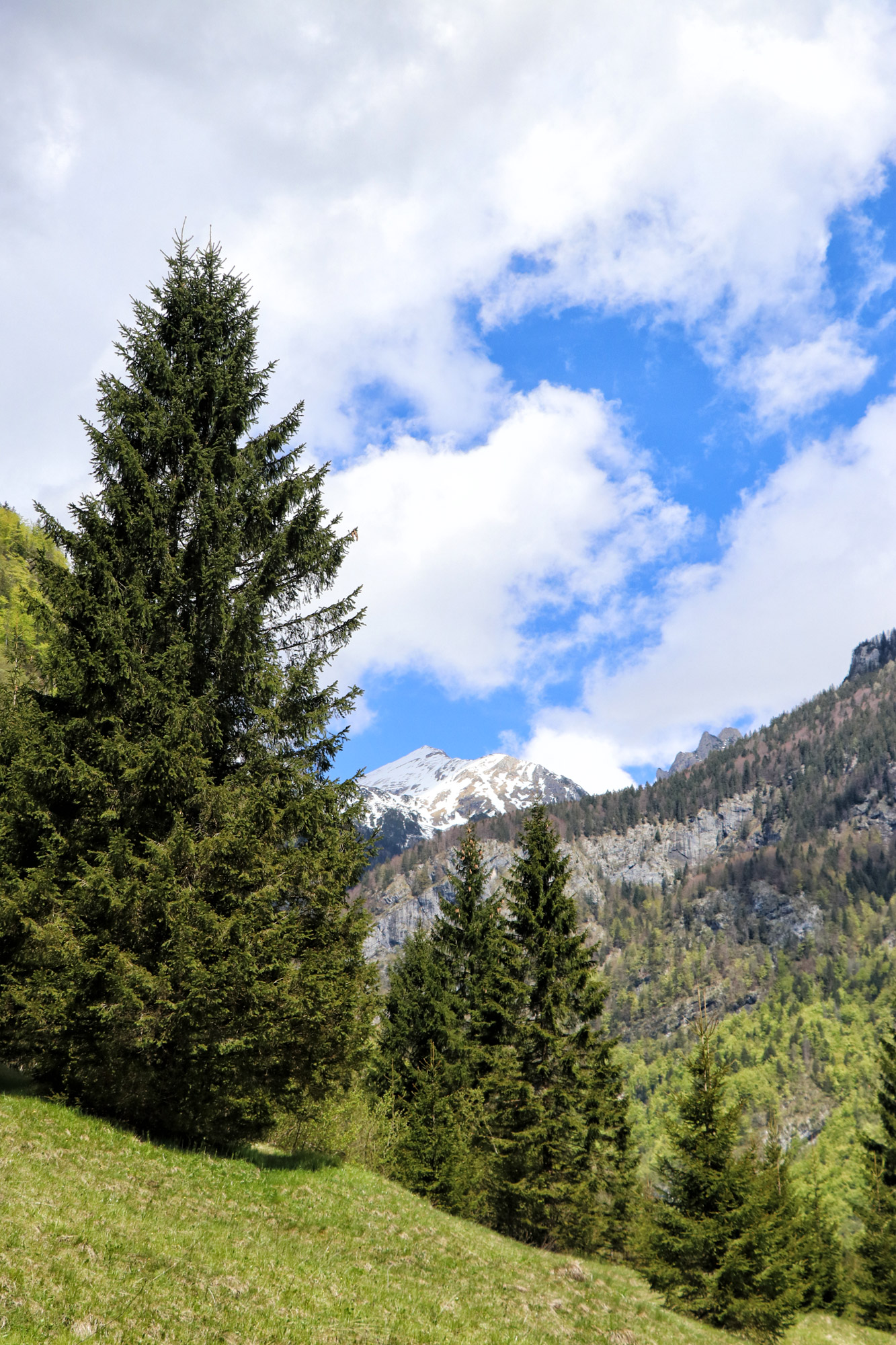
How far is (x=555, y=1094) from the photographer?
28.2 meters

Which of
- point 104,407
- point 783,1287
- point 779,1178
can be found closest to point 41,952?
point 104,407

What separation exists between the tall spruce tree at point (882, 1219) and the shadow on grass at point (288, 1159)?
3016 centimetres

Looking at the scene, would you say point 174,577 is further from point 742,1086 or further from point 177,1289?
point 742,1086

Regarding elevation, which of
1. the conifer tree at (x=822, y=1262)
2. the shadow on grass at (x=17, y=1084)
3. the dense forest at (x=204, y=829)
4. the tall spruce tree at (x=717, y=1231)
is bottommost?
the conifer tree at (x=822, y=1262)

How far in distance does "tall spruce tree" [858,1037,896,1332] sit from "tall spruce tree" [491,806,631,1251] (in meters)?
13.1

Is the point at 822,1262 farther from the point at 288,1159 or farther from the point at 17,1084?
the point at 17,1084

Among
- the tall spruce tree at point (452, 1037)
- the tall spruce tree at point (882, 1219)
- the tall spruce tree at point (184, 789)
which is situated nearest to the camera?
the tall spruce tree at point (184, 789)

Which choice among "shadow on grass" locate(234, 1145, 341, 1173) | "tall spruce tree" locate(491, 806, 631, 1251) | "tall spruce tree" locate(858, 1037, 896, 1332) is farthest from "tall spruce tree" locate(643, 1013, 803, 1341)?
"tall spruce tree" locate(858, 1037, 896, 1332)

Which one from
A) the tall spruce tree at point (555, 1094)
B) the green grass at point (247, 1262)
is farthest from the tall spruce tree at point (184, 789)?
the tall spruce tree at point (555, 1094)

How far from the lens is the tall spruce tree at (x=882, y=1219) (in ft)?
109

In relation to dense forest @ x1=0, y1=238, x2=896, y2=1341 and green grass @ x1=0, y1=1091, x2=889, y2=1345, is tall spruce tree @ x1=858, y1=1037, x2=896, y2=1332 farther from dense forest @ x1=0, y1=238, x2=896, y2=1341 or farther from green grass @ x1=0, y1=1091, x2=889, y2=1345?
green grass @ x1=0, y1=1091, x2=889, y2=1345

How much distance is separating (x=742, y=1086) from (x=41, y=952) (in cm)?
19895

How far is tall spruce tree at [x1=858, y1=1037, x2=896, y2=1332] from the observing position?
3316 centimetres

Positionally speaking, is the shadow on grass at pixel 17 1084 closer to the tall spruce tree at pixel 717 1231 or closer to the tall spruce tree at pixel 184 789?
the tall spruce tree at pixel 184 789
